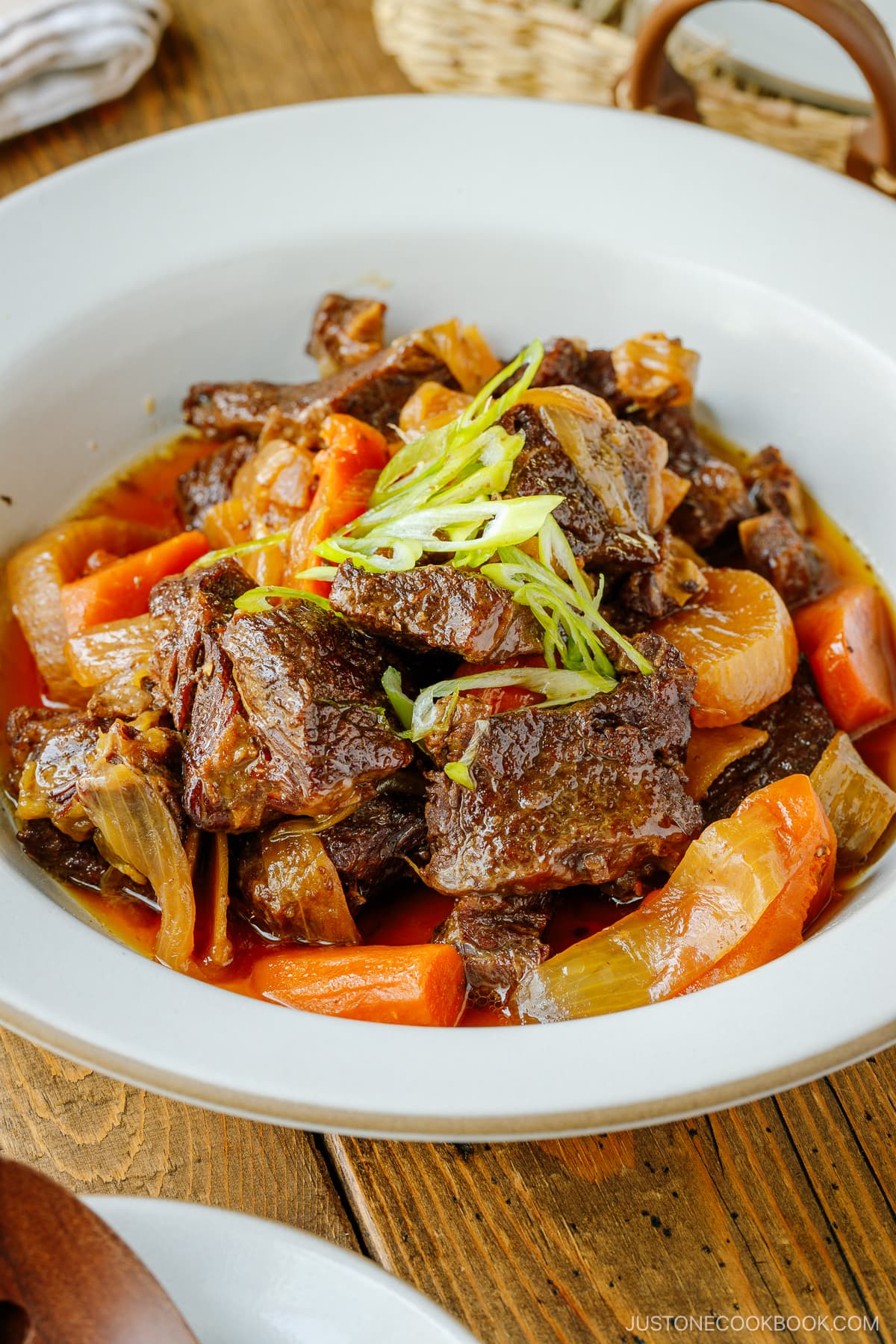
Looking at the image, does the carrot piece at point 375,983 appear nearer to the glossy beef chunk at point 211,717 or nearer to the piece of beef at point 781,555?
the glossy beef chunk at point 211,717

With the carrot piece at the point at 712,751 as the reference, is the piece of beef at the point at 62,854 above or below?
above

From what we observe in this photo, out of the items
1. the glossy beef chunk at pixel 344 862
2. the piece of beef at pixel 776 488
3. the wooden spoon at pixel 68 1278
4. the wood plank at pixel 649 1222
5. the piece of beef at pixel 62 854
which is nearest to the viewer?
the wooden spoon at pixel 68 1278

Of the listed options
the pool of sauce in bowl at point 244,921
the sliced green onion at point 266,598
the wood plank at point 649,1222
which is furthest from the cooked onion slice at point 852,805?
the sliced green onion at point 266,598

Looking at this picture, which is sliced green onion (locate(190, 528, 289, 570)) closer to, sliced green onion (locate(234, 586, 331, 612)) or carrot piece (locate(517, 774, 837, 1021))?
sliced green onion (locate(234, 586, 331, 612))

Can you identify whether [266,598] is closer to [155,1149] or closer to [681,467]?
[155,1149]

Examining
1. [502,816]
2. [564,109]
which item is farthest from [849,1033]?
[564,109]

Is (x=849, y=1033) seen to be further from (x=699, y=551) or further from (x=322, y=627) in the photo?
(x=699, y=551)
